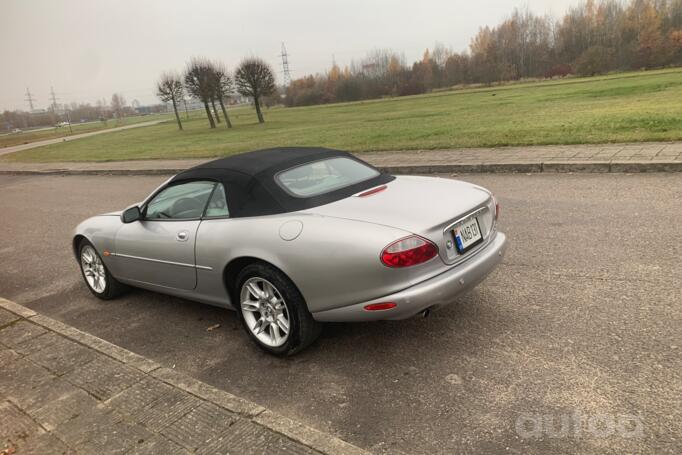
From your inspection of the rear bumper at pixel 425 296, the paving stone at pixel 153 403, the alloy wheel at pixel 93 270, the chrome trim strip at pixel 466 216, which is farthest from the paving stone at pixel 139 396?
the alloy wheel at pixel 93 270

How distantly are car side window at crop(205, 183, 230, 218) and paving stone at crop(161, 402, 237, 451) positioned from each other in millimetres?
1475

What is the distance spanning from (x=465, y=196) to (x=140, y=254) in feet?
9.20

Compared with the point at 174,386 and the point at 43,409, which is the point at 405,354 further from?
the point at 43,409

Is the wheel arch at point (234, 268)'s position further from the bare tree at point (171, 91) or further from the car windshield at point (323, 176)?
the bare tree at point (171, 91)

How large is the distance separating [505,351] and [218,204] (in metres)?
2.31

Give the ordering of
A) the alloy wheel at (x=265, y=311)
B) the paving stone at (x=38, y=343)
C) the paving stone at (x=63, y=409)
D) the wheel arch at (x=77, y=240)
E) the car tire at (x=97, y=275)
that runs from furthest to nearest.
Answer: the wheel arch at (x=77, y=240)
the car tire at (x=97, y=275)
the paving stone at (x=38, y=343)
the alloy wheel at (x=265, y=311)
the paving stone at (x=63, y=409)

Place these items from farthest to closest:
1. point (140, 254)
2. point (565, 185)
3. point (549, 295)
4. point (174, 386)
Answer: point (565, 185) < point (140, 254) < point (549, 295) < point (174, 386)

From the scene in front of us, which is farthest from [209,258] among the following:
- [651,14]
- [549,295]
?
[651,14]

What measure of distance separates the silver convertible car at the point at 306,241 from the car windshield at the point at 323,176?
0.04ft

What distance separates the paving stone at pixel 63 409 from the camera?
9.59ft

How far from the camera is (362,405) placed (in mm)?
2904

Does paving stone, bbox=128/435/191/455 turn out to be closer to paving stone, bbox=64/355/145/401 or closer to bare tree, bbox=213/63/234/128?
paving stone, bbox=64/355/145/401

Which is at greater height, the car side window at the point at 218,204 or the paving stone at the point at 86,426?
the car side window at the point at 218,204

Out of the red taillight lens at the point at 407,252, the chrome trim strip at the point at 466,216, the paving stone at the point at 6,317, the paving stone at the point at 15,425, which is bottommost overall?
the paving stone at the point at 15,425
